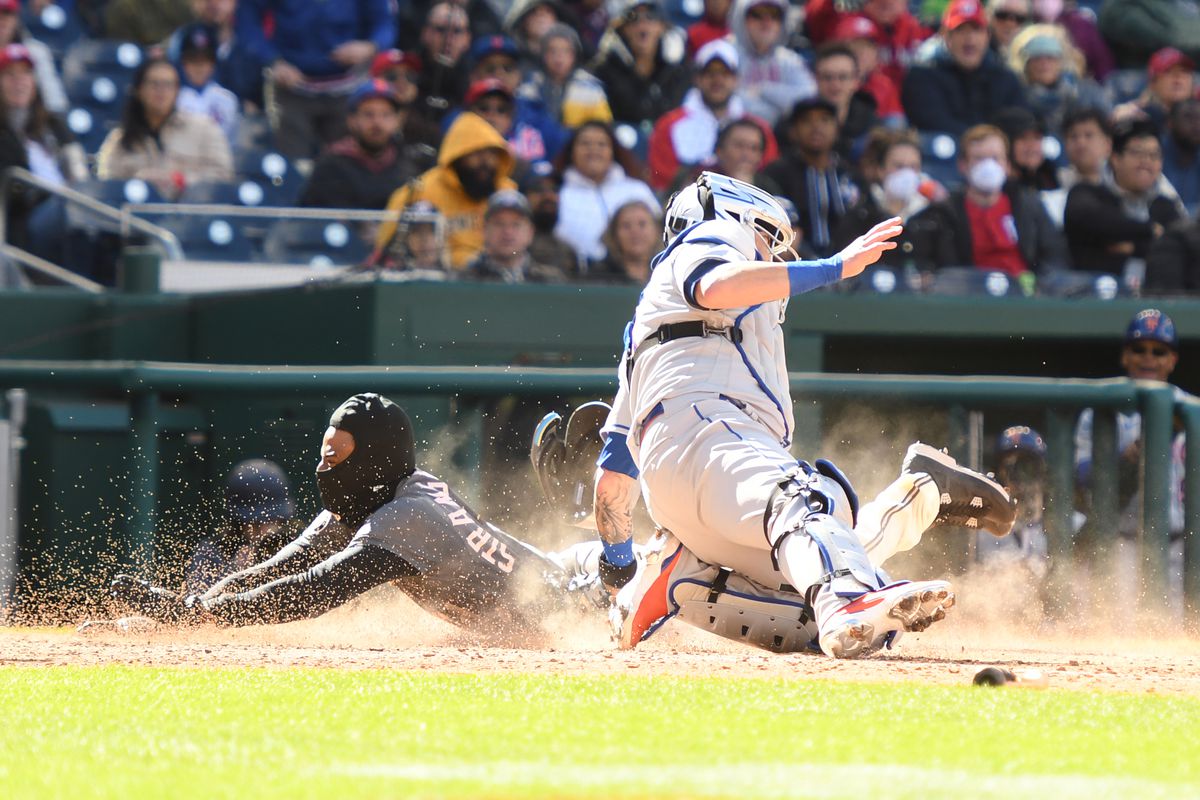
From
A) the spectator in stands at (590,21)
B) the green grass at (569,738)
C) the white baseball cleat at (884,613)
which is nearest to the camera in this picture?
the green grass at (569,738)

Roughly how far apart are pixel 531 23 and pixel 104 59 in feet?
8.71

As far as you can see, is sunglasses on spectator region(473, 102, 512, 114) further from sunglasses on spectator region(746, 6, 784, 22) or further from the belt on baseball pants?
the belt on baseball pants

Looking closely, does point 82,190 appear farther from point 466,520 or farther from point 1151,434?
point 1151,434

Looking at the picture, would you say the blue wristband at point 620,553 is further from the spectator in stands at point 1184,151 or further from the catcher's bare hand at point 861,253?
the spectator in stands at point 1184,151

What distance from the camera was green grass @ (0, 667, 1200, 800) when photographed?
3.38 m

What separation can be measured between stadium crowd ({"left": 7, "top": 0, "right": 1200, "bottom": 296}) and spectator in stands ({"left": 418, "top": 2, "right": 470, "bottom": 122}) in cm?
2

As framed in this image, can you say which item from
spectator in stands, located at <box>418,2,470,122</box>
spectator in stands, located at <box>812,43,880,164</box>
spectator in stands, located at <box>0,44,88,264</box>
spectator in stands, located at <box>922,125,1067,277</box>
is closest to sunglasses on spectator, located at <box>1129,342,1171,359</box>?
spectator in stands, located at <box>922,125,1067,277</box>

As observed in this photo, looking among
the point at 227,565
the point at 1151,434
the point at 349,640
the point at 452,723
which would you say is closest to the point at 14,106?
the point at 227,565

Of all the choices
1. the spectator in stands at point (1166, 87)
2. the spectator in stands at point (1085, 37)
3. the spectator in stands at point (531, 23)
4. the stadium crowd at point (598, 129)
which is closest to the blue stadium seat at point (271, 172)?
the stadium crowd at point (598, 129)

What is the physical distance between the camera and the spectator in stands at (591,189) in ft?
32.4

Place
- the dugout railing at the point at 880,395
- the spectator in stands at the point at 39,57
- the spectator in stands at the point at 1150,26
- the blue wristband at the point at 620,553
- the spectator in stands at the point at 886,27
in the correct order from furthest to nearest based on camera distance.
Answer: the spectator in stands at the point at 1150,26
the spectator in stands at the point at 886,27
the spectator in stands at the point at 39,57
the dugout railing at the point at 880,395
the blue wristband at the point at 620,553

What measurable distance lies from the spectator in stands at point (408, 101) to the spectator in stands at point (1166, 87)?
181 inches

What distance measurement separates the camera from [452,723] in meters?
4.11

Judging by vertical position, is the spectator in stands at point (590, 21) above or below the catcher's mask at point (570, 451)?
above
